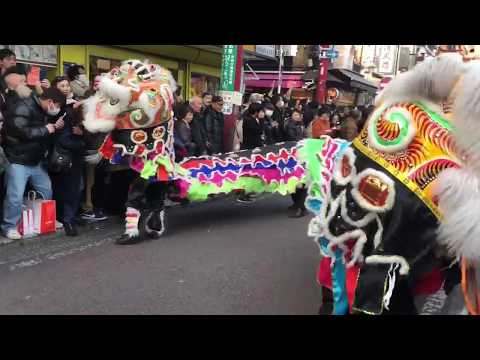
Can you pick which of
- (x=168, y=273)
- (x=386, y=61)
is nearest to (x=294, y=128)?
(x=168, y=273)

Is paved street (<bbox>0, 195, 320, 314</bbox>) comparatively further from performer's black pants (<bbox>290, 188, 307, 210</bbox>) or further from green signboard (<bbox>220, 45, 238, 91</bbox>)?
green signboard (<bbox>220, 45, 238, 91</bbox>)

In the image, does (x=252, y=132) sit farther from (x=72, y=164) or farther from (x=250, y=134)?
(x=72, y=164)

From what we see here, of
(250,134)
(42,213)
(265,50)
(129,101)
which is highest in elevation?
(265,50)

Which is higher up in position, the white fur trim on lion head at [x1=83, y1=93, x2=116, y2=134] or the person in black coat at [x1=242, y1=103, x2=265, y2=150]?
the white fur trim on lion head at [x1=83, y1=93, x2=116, y2=134]

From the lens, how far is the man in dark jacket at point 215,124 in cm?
728

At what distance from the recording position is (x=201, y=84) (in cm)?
1281

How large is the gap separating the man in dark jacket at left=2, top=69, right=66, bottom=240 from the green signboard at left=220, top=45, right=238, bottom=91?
10.9ft

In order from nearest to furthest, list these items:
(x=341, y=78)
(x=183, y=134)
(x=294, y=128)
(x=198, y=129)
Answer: (x=183, y=134), (x=198, y=129), (x=294, y=128), (x=341, y=78)

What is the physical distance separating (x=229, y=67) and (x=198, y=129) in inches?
56.0

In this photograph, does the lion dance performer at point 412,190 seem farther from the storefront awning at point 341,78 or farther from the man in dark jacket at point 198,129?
the storefront awning at point 341,78

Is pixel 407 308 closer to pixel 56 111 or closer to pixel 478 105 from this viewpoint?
pixel 478 105

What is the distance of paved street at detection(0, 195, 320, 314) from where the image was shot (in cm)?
365

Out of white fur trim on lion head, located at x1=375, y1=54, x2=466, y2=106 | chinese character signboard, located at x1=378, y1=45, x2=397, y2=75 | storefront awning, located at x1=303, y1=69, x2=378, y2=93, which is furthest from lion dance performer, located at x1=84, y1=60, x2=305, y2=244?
chinese character signboard, located at x1=378, y1=45, x2=397, y2=75

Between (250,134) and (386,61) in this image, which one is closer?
(250,134)
